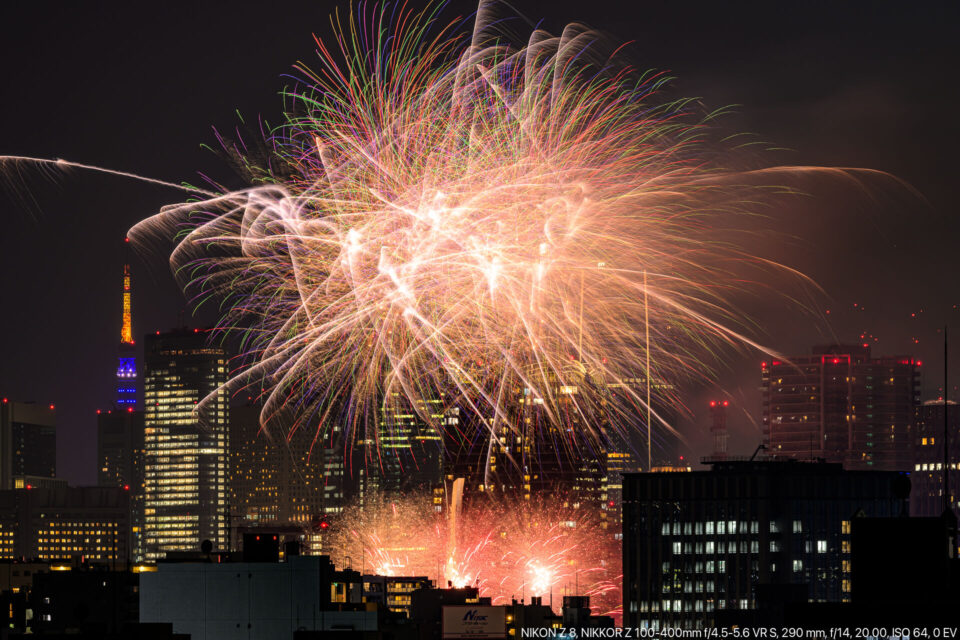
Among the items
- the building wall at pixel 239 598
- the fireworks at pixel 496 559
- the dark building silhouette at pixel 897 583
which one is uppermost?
the dark building silhouette at pixel 897 583

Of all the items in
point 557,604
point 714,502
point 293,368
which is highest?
point 293,368

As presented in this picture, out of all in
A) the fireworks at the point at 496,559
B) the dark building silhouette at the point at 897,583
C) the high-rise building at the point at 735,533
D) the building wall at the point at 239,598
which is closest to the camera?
the dark building silhouette at the point at 897,583

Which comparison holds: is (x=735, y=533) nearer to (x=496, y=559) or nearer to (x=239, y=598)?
(x=496, y=559)

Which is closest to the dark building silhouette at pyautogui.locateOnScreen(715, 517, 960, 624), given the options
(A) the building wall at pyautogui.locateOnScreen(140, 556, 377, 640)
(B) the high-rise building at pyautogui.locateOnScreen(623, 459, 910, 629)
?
(A) the building wall at pyautogui.locateOnScreen(140, 556, 377, 640)

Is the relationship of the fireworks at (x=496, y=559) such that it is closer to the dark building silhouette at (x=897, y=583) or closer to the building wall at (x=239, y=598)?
the building wall at (x=239, y=598)

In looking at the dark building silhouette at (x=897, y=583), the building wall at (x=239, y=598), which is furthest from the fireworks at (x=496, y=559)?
the dark building silhouette at (x=897, y=583)

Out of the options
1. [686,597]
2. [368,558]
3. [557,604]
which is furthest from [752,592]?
[368,558]

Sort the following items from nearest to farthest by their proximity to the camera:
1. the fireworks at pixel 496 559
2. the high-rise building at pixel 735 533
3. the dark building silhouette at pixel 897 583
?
the dark building silhouette at pixel 897 583 < the high-rise building at pixel 735 533 < the fireworks at pixel 496 559

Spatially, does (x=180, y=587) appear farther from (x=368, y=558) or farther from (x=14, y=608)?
(x=368, y=558)
